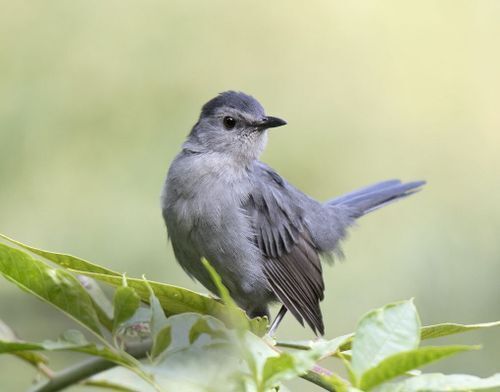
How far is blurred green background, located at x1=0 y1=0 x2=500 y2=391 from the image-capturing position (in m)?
5.41

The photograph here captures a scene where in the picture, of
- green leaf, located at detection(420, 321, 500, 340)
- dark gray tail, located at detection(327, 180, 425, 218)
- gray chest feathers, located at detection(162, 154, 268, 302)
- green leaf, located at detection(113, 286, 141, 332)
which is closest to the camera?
green leaf, located at detection(113, 286, 141, 332)

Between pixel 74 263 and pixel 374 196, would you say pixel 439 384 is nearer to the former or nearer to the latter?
pixel 74 263

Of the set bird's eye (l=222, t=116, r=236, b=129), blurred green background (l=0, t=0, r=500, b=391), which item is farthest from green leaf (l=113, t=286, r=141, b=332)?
bird's eye (l=222, t=116, r=236, b=129)

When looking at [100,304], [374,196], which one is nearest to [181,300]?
[100,304]

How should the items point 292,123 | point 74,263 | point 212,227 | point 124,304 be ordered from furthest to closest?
1. point 292,123
2. point 212,227
3. point 74,263
4. point 124,304

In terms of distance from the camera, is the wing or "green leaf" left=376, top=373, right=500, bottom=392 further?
the wing

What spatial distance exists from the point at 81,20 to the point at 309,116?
209cm

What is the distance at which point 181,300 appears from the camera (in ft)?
5.52

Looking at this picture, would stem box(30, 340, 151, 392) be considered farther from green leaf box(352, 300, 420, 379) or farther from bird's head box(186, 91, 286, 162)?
bird's head box(186, 91, 286, 162)

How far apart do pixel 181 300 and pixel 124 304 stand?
0.42 meters

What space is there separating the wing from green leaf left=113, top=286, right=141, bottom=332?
306 cm

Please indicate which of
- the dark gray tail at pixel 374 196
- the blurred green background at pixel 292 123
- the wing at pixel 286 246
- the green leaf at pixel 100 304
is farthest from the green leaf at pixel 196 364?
the dark gray tail at pixel 374 196

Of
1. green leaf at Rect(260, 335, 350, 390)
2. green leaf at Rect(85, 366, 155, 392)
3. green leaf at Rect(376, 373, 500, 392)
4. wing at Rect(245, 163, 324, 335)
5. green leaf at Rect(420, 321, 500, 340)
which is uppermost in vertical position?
green leaf at Rect(260, 335, 350, 390)

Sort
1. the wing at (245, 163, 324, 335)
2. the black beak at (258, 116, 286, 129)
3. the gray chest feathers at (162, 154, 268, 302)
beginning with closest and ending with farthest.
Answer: the gray chest feathers at (162, 154, 268, 302) < the wing at (245, 163, 324, 335) < the black beak at (258, 116, 286, 129)
